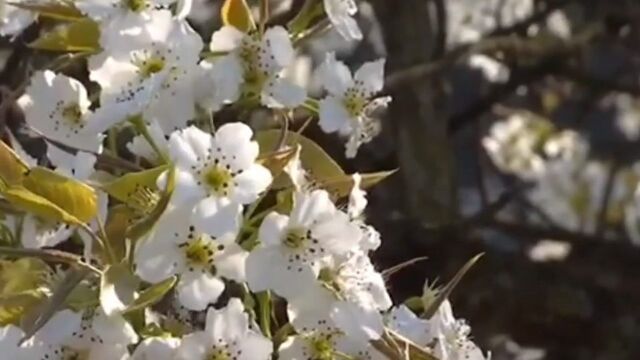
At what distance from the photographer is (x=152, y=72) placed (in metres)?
0.93

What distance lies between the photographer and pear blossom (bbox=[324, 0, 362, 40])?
3.33 feet

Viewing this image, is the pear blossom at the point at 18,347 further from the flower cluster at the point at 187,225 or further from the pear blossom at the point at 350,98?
the pear blossom at the point at 350,98

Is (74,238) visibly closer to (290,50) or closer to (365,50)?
(290,50)

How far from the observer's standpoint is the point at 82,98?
99 centimetres

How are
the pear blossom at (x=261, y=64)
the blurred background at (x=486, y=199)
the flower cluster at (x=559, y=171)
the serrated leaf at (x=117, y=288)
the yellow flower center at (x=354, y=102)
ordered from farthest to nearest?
the flower cluster at (x=559, y=171) → the blurred background at (x=486, y=199) → the yellow flower center at (x=354, y=102) → the pear blossom at (x=261, y=64) → the serrated leaf at (x=117, y=288)

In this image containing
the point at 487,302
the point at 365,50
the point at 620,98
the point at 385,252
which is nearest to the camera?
the point at 385,252

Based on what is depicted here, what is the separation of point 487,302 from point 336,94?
3.09 feet

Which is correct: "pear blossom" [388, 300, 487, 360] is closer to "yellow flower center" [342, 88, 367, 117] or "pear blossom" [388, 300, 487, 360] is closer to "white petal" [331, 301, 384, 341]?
"white petal" [331, 301, 384, 341]

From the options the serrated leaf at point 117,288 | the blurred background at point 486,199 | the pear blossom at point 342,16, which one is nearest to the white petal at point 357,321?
the serrated leaf at point 117,288

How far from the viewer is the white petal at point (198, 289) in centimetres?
86

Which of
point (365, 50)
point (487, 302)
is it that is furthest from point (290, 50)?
point (365, 50)

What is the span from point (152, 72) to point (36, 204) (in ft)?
0.36

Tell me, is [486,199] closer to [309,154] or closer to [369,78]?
[369,78]

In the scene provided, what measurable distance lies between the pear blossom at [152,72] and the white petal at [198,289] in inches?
3.8
